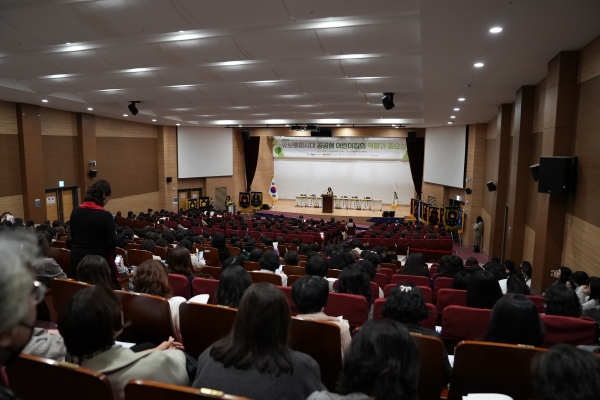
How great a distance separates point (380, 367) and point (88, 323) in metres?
1.31

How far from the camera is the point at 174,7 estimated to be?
19.4 feet

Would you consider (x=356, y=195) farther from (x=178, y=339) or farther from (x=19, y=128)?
(x=178, y=339)

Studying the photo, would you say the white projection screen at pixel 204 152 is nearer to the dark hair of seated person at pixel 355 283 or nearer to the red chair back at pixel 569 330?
the dark hair of seated person at pixel 355 283

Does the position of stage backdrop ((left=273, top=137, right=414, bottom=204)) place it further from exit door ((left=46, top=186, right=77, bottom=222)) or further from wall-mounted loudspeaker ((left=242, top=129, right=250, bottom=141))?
exit door ((left=46, top=186, right=77, bottom=222))

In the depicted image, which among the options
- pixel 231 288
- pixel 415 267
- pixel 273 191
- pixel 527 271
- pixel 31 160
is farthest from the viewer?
pixel 273 191

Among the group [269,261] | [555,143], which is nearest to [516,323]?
[269,261]

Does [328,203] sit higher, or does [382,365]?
[382,365]

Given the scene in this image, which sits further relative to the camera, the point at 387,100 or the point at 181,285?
the point at 387,100

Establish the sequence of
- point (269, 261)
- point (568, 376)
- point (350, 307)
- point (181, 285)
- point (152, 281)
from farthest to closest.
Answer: point (269, 261) < point (181, 285) < point (350, 307) < point (152, 281) < point (568, 376)

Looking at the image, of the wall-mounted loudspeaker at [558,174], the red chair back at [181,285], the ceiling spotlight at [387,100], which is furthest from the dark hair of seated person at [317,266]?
the ceiling spotlight at [387,100]

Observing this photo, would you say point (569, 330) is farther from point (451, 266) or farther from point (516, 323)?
point (451, 266)

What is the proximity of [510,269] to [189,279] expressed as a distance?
19.5ft

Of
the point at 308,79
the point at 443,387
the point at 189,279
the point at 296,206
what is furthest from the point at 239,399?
the point at 296,206

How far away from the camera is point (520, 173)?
948 cm
